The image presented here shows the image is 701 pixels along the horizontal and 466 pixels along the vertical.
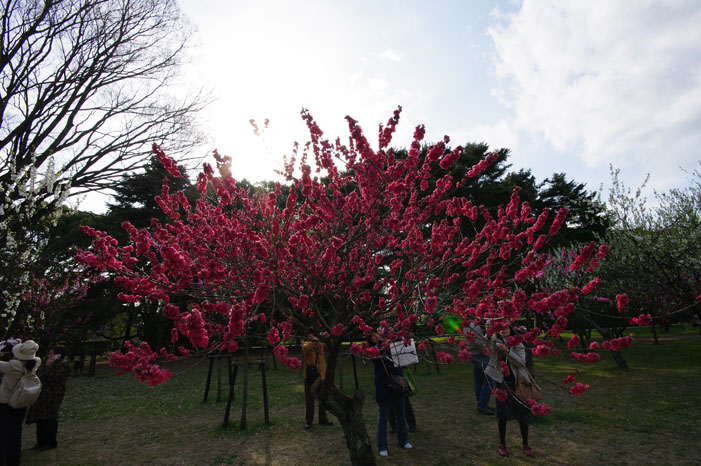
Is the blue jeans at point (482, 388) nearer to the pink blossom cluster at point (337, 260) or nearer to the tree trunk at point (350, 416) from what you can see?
the pink blossom cluster at point (337, 260)

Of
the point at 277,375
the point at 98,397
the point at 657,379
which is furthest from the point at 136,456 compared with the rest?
the point at 657,379

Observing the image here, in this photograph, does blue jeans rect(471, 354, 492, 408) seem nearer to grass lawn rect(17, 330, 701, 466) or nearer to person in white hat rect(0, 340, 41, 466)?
grass lawn rect(17, 330, 701, 466)

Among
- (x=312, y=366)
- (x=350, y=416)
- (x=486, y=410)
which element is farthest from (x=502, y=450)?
(x=312, y=366)

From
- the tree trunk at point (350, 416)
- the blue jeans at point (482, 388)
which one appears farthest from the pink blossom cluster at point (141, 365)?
the blue jeans at point (482, 388)

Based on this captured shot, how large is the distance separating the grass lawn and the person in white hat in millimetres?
722

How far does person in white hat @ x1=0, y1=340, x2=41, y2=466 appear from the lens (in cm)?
492

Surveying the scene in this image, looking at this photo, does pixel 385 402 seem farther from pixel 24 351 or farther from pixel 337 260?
pixel 24 351

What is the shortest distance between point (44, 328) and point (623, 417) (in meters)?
15.5

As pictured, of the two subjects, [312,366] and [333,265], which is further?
[312,366]

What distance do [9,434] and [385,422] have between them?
5189 millimetres

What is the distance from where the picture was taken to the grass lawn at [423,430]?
207 inches

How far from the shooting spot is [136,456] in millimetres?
5715

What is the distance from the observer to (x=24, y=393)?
4914 millimetres

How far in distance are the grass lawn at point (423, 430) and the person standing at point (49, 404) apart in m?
0.23
